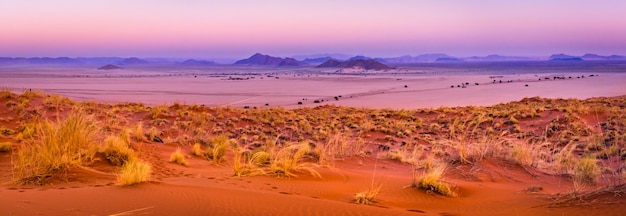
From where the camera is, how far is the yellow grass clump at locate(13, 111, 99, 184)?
6.50 metres

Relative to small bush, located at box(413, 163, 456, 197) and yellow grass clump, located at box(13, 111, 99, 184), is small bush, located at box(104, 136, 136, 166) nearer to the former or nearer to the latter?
yellow grass clump, located at box(13, 111, 99, 184)

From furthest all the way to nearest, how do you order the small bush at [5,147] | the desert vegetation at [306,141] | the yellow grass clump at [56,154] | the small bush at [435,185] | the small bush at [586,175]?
the small bush at [5,147] < the desert vegetation at [306,141] < the small bush at [586,175] < the small bush at [435,185] < the yellow grass clump at [56,154]

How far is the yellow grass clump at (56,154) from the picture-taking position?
256 inches

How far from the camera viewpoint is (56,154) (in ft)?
22.5

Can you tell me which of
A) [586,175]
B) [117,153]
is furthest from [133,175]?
[586,175]

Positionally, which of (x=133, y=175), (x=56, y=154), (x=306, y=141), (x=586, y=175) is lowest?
(x=306, y=141)

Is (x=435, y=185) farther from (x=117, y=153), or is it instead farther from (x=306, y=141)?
(x=306, y=141)

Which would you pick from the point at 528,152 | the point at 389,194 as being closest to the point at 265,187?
the point at 389,194

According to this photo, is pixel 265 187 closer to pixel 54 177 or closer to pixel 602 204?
pixel 54 177

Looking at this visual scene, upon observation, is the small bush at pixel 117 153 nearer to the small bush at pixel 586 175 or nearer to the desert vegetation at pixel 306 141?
the desert vegetation at pixel 306 141

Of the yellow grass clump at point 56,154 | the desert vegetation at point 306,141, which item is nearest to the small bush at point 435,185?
the desert vegetation at point 306,141

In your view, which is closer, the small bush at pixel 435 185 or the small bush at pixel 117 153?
the small bush at pixel 435 185

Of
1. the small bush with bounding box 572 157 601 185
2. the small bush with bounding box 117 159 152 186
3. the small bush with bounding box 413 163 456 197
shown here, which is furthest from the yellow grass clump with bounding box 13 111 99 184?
the small bush with bounding box 572 157 601 185

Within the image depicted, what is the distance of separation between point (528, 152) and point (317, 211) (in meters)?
7.24
